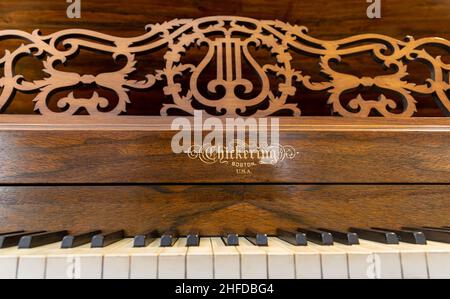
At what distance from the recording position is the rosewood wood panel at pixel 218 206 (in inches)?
37.9

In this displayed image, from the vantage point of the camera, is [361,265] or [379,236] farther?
[379,236]

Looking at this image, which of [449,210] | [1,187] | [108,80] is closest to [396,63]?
[449,210]

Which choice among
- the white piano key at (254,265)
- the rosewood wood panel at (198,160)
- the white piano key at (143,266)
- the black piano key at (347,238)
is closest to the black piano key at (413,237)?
the black piano key at (347,238)

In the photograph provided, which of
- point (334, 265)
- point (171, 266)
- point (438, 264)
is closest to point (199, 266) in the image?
point (171, 266)

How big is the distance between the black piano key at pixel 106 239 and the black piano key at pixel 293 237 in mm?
414

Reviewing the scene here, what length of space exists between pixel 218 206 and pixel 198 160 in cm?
14

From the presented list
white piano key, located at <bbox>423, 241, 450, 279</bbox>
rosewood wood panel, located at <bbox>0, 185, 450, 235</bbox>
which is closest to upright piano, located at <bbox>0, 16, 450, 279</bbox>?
rosewood wood panel, located at <bbox>0, 185, 450, 235</bbox>

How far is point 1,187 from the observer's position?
3.20ft

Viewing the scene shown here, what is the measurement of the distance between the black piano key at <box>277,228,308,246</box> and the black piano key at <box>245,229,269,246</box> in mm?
61

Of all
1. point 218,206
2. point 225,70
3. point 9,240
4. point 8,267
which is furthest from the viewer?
point 225,70

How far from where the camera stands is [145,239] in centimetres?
81

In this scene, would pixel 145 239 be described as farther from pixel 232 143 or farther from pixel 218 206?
pixel 232 143

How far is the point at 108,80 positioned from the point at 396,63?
3.15 ft

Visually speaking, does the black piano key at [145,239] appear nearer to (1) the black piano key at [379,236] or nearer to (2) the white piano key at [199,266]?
(2) the white piano key at [199,266]
